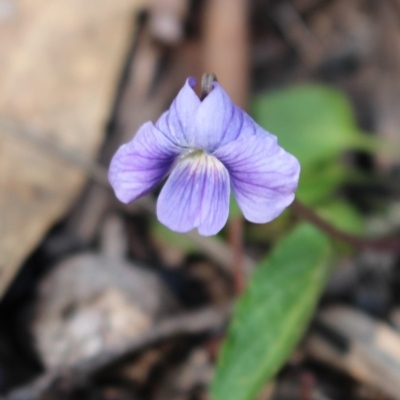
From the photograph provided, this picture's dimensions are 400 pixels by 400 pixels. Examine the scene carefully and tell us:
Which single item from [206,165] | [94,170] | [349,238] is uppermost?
[349,238]

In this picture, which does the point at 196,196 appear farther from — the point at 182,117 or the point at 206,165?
the point at 182,117

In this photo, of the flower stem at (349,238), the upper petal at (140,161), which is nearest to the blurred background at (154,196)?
the flower stem at (349,238)

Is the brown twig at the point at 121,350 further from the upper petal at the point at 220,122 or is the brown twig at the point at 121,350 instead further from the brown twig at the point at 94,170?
the upper petal at the point at 220,122

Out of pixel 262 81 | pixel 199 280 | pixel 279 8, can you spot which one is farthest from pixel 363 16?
pixel 199 280

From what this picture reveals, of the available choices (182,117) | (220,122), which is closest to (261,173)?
(220,122)

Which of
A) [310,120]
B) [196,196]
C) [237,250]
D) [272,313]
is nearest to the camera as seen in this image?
[196,196]

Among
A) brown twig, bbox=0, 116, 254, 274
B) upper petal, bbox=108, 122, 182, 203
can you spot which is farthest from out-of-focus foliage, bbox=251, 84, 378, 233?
upper petal, bbox=108, 122, 182, 203
